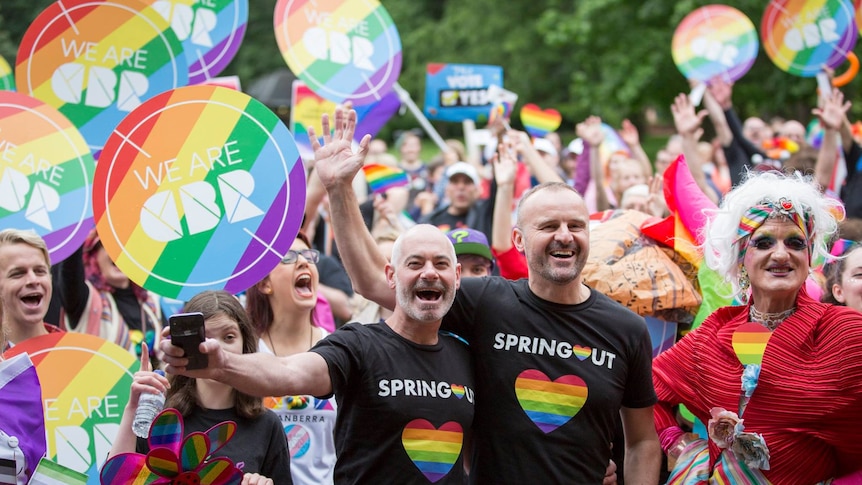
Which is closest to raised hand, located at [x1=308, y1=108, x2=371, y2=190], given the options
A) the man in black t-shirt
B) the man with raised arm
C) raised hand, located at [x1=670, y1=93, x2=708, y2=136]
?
the man with raised arm

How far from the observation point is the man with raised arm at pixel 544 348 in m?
3.30

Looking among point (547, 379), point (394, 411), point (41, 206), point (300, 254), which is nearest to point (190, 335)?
point (394, 411)

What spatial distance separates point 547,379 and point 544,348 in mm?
107

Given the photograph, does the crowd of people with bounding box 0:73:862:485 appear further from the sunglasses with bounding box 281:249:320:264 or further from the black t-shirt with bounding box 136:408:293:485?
the sunglasses with bounding box 281:249:320:264

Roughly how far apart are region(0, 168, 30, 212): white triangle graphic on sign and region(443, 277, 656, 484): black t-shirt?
7.01ft

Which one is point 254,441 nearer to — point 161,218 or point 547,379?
point 161,218

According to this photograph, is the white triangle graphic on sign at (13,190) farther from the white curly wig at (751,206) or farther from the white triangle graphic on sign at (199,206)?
the white curly wig at (751,206)

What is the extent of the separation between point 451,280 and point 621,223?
1.43m

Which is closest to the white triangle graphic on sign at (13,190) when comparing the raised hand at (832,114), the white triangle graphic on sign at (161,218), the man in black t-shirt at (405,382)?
the white triangle graphic on sign at (161,218)

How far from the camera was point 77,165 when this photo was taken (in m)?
4.49

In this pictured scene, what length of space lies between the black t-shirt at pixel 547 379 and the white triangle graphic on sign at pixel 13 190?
2.14m

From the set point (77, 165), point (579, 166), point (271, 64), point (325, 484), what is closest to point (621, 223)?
point (325, 484)

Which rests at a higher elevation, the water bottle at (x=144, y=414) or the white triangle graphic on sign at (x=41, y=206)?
the white triangle graphic on sign at (x=41, y=206)

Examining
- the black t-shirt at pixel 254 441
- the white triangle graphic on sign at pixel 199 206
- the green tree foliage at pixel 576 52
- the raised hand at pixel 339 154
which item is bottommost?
the black t-shirt at pixel 254 441
